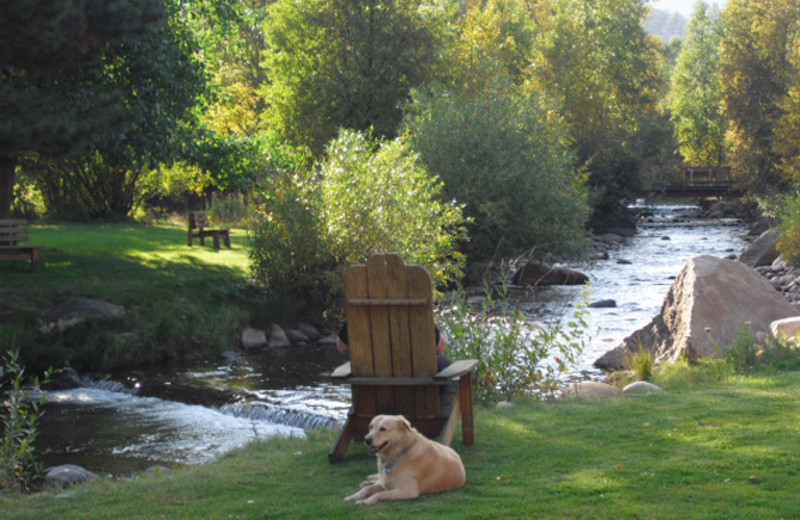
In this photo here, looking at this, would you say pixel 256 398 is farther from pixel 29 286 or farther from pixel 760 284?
pixel 760 284

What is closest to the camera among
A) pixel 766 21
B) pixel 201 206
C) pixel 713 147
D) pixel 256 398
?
pixel 256 398

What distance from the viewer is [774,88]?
46.2m

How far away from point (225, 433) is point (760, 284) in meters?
8.15

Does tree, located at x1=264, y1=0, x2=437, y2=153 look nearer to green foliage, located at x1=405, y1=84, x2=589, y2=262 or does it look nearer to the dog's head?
green foliage, located at x1=405, y1=84, x2=589, y2=262

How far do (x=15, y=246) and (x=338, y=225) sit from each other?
6339 millimetres

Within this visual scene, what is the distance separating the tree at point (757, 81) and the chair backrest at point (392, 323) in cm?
4154

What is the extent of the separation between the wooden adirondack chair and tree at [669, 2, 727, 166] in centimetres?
6257

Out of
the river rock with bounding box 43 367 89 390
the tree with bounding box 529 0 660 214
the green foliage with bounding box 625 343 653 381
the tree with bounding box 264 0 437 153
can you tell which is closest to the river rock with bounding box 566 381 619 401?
the green foliage with bounding box 625 343 653 381

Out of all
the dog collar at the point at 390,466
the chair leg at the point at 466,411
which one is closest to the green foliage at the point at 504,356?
the chair leg at the point at 466,411

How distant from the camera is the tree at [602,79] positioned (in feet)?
148

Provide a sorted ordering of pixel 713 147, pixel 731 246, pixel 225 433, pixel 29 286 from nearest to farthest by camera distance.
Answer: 1. pixel 225 433
2. pixel 29 286
3. pixel 731 246
4. pixel 713 147

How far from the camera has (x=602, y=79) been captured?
55.2 m

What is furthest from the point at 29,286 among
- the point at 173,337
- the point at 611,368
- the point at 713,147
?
the point at 713,147

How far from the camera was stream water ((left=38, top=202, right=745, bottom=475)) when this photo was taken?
10.7m
